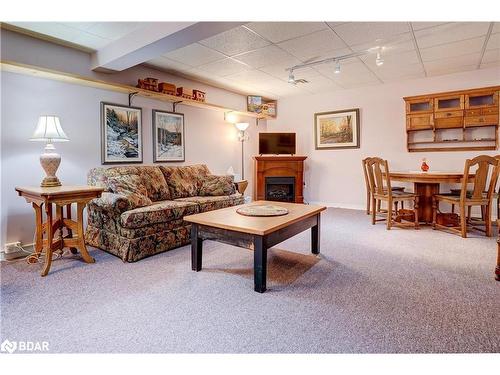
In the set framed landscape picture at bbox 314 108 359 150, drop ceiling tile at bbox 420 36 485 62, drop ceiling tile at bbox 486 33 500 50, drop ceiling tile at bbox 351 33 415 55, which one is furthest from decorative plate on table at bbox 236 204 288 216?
framed landscape picture at bbox 314 108 359 150

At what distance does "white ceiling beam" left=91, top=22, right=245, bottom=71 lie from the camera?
2.47 metres

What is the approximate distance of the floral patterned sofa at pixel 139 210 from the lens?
282 centimetres

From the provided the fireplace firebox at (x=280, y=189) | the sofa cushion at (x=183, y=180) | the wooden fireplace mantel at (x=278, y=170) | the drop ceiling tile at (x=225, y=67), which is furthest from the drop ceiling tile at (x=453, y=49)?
the sofa cushion at (x=183, y=180)

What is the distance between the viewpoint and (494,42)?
138 inches

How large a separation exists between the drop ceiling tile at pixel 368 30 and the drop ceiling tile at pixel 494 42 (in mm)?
1105

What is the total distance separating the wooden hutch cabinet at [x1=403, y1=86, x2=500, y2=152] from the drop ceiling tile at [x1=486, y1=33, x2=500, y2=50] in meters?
1.00

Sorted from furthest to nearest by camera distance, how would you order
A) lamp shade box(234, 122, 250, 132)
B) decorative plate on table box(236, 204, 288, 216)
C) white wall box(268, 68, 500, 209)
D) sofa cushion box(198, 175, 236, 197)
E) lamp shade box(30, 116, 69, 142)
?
lamp shade box(234, 122, 250, 132) < white wall box(268, 68, 500, 209) < sofa cushion box(198, 175, 236, 197) < lamp shade box(30, 116, 69, 142) < decorative plate on table box(236, 204, 288, 216)

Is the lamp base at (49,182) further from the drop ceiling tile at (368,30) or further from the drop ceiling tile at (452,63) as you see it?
the drop ceiling tile at (452,63)

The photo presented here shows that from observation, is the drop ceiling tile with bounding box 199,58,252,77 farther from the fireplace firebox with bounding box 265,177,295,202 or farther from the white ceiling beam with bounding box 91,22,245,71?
the fireplace firebox with bounding box 265,177,295,202

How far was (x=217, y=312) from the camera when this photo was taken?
1.85 m

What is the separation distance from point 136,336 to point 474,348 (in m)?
1.76
